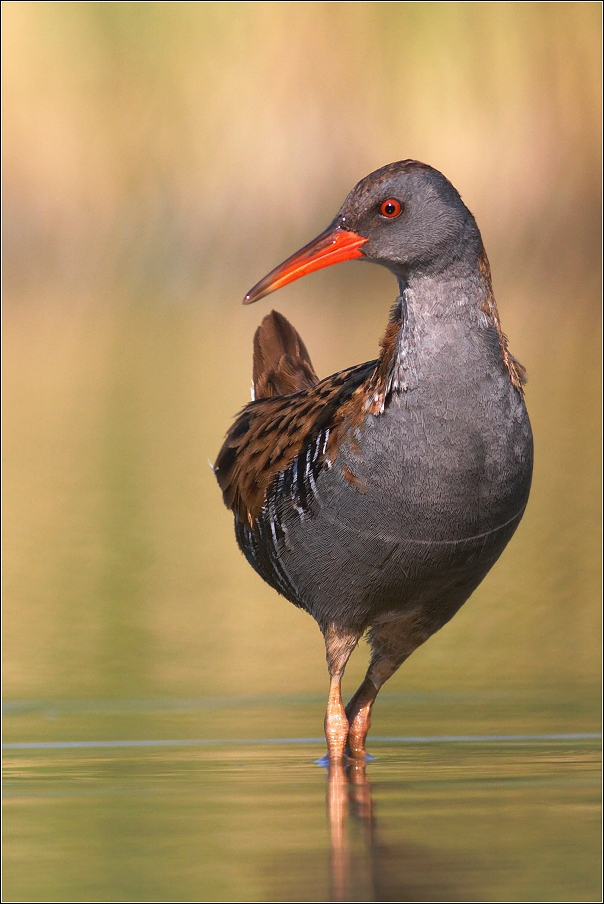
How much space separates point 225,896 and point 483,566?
1733 millimetres

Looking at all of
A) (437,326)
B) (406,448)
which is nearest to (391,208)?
(437,326)

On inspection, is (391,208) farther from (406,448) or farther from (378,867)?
(378,867)

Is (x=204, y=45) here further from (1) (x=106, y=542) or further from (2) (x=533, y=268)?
(1) (x=106, y=542)

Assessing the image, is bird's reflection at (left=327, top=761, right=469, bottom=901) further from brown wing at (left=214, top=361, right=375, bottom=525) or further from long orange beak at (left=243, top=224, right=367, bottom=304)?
long orange beak at (left=243, top=224, right=367, bottom=304)

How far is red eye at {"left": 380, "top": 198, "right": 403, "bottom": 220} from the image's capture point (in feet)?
17.4

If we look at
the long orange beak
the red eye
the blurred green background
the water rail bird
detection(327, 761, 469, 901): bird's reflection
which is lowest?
detection(327, 761, 469, 901): bird's reflection

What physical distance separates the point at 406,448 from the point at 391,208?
2.44ft

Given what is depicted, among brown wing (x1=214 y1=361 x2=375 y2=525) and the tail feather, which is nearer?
brown wing (x1=214 y1=361 x2=375 y2=525)

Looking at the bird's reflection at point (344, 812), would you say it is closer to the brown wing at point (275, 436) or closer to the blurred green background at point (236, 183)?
the brown wing at point (275, 436)

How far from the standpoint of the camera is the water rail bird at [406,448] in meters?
5.10

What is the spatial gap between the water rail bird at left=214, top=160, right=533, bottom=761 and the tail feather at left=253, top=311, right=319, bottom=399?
3.53 ft

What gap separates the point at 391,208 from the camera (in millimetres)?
5320

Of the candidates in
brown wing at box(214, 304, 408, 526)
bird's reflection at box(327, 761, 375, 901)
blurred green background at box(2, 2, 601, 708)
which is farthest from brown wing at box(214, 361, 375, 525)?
blurred green background at box(2, 2, 601, 708)

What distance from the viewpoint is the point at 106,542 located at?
974cm
